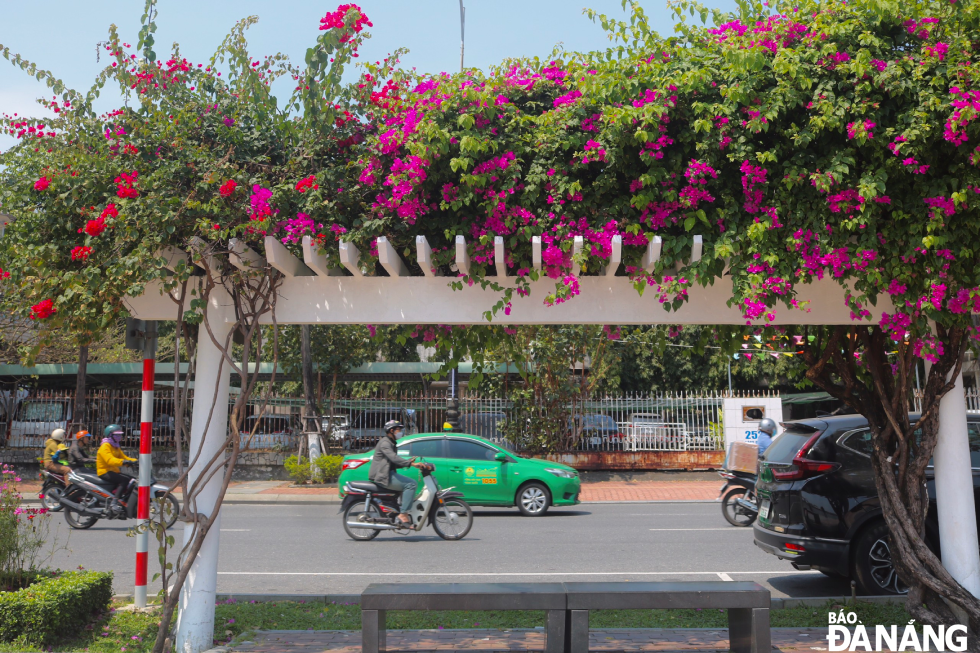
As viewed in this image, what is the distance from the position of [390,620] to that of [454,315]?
2669mm

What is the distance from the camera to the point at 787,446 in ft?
25.0

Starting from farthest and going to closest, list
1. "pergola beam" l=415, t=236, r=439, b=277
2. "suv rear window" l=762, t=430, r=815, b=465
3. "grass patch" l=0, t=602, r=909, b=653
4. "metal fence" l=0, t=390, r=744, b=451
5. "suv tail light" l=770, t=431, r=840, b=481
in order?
"metal fence" l=0, t=390, r=744, b=451 < "suv rear window" l=762, t=430, r=815, b=465 < "suv tail light" l=770, t=431, r=840, b=481 < "grass patch" l=0, t=602, r=909, b=653 < "pergola beam" l=415, t=236, r=439, b=277

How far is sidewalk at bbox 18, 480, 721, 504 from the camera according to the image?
16.7 metres

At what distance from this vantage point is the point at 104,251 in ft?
16.4

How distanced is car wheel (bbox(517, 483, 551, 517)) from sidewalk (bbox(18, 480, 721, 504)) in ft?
10.3

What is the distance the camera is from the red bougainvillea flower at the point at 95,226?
473 cm

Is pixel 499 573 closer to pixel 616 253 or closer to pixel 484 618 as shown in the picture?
pixel 484 618

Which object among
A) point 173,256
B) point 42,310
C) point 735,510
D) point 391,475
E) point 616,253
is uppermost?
point 173,256

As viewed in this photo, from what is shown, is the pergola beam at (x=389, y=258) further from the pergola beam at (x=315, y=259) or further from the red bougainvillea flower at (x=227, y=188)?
the red bougainvillea flower at (x=227, y=188)

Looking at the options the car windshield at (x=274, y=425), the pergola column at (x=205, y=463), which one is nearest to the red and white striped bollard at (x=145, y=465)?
the pergola column at (x=205, y=463)

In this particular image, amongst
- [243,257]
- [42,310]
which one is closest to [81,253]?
[42,310]

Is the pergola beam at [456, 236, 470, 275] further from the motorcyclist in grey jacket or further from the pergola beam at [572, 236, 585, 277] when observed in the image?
the motorcyclist in grey jacket

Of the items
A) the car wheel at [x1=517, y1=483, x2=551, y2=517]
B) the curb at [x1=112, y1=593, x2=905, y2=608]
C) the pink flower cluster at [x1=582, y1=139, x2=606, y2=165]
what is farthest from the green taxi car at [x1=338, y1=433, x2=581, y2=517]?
the pink flower cluster at [x1=582, y1=139, x2=606, y2=165]

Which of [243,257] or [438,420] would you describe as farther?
[438,420]
